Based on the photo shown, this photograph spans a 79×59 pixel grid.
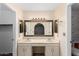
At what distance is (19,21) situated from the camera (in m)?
3.19

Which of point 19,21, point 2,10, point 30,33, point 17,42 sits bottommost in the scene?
point 17,42

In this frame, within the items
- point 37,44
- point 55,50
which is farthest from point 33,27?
point 55,50

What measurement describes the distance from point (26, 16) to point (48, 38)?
786 mm

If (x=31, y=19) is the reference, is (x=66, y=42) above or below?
below

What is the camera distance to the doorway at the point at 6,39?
10.3ft

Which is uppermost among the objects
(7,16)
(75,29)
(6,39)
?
(7,16)

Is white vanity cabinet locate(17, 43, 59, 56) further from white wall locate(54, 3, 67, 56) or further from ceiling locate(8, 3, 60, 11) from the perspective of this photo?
ceiling locate(8, 3, 60, 11)

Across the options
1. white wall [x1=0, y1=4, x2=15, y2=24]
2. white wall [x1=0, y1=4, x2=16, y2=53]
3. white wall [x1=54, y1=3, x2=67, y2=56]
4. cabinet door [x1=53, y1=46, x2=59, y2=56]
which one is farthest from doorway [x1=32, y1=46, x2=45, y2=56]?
white wall [x1=0, y1=4, x2=15, y2=24]

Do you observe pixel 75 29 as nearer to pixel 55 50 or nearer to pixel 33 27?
pixel 55 50

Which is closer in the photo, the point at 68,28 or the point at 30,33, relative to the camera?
the point at 68,28

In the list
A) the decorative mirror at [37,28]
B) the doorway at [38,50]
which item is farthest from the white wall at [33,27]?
the doorway at [38,50]

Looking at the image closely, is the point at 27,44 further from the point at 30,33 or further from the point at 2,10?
the point at 2,10

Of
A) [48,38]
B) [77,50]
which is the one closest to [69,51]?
[77,50]

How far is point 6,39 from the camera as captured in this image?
321 centimetres
